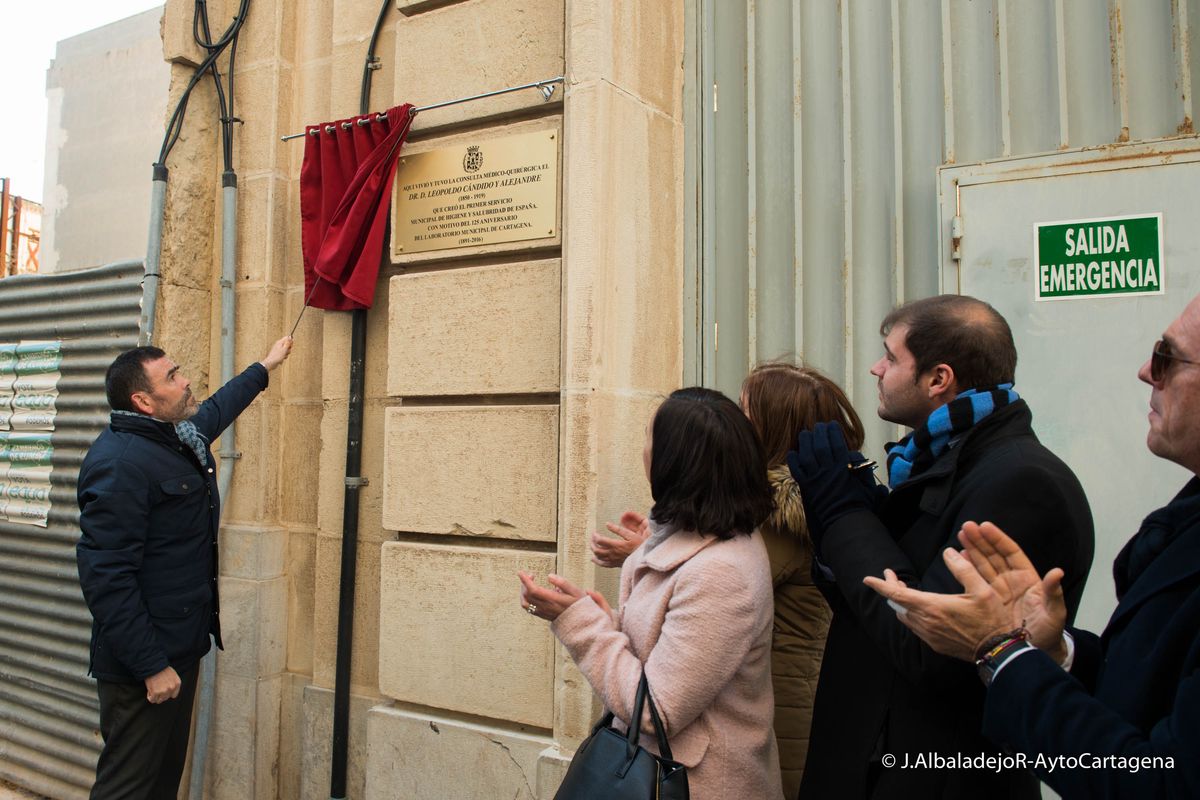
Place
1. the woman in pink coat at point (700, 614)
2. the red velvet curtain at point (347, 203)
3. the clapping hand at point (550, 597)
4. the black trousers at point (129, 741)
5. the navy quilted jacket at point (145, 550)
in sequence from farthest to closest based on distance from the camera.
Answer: the red velvet curtain at point (347, 203) < the black trousers at point (129, 741) < the navy quilted jacket at point (145, 550) < the clapping hand at point (550, 597) < the woman in pink coat at point (700, 614)

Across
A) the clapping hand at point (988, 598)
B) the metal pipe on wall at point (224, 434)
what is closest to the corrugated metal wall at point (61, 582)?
the metal pipe on wall at point (224, 434)

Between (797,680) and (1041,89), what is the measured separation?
7.07 feet

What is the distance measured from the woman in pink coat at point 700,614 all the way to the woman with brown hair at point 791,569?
133mm

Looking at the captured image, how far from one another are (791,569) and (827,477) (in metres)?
0.37

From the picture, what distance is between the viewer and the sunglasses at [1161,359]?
1351 millimetres

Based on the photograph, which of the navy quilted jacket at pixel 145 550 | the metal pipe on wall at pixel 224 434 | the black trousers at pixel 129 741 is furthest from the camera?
the metal pipe on wall at pixel 224 434

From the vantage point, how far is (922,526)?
1.84 meters

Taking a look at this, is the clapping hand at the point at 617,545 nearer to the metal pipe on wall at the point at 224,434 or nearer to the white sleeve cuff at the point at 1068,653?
the white sleeve cuff at the point at 1068,653

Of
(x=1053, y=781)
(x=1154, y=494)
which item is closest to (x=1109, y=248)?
(x=1154, y=494)

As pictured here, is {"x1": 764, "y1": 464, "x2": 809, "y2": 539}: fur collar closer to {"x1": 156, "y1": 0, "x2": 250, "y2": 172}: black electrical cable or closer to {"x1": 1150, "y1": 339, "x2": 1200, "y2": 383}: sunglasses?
{"x1": 1150, "y1": 339, "x2": 1200, "y2": 383}: sunglasses

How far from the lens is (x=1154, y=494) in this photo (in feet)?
8.92

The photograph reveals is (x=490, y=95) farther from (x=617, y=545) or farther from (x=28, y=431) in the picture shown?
(x=28, y=431)

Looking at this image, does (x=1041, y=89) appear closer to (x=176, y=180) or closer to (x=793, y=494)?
(x=793, y=494)

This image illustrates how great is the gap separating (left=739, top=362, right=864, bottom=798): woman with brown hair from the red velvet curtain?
2156 millimetres
